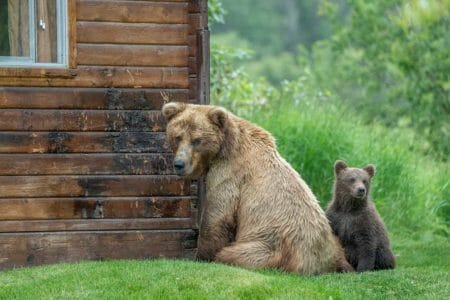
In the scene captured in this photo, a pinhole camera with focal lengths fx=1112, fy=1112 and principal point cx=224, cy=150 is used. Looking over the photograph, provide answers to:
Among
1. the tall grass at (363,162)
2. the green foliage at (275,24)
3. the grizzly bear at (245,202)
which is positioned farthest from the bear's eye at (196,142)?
the green foliage at (275,24)

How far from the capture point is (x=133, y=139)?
10.5m

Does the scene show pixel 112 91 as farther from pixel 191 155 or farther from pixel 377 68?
pixel 377 68

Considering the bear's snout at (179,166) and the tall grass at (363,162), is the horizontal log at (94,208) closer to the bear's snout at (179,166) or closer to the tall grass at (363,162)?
the bear's snout at (179,166)

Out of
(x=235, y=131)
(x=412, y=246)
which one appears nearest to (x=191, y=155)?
(x=235, y=131)

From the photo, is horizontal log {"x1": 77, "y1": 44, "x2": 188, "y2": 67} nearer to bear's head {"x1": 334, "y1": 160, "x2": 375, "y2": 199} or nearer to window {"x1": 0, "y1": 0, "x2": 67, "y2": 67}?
window {"x1": 0, "y1": 0, "x2": 67, "y2": 67}

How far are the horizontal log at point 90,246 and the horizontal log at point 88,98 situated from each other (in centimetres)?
118

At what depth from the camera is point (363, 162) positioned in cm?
1568

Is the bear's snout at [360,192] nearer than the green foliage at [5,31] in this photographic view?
No

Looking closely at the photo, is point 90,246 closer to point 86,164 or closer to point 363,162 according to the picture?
point 86,164

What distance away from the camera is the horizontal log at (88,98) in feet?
33.3

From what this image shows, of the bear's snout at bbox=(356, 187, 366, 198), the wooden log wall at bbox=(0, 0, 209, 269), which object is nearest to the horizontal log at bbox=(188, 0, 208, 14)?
the wooden log wall at bbox=(0, 0, 209, 269)

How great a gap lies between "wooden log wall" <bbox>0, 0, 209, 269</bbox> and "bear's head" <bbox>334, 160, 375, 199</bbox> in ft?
4.60

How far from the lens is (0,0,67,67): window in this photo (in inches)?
401

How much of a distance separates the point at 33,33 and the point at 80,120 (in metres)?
0.91
